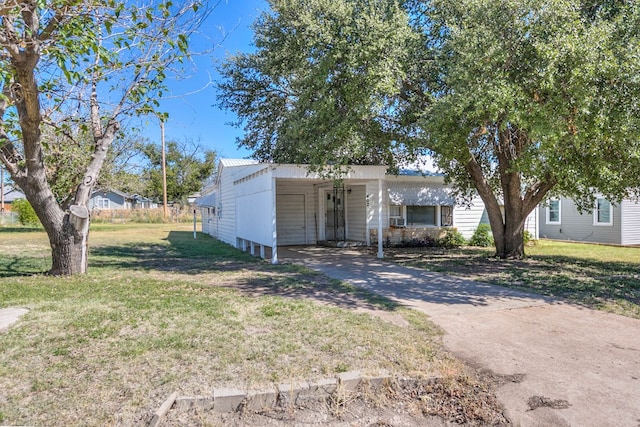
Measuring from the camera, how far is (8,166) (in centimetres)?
805

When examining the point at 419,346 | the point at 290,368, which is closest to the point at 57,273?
the point at 290,368

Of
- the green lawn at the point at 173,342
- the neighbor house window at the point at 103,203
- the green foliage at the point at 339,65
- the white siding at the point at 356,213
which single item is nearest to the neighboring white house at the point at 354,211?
the white siding at the point at 356,213

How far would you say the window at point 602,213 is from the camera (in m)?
19.0

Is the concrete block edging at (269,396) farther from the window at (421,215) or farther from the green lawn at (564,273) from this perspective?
the window at (421,215)

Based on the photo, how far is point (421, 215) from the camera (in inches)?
689

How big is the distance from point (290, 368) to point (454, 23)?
8.40m

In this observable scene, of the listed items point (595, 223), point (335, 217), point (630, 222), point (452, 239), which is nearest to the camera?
point (452, 239)

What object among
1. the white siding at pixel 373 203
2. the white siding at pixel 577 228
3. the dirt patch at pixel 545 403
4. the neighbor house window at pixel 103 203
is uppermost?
the neighbor house window at pixel 103 203

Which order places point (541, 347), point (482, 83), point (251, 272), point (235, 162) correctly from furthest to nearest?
point (235, 162)
point (251, 272)
point (482, 83)
point (541, 347)

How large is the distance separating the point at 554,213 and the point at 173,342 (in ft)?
72.1

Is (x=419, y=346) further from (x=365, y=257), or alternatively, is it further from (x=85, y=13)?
(x=365, y=257)

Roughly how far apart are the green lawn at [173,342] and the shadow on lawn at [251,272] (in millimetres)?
82

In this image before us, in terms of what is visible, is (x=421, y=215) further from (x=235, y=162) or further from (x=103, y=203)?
(x=103, y=203)

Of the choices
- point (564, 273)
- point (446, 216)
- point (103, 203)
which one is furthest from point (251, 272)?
point (103, 203)
